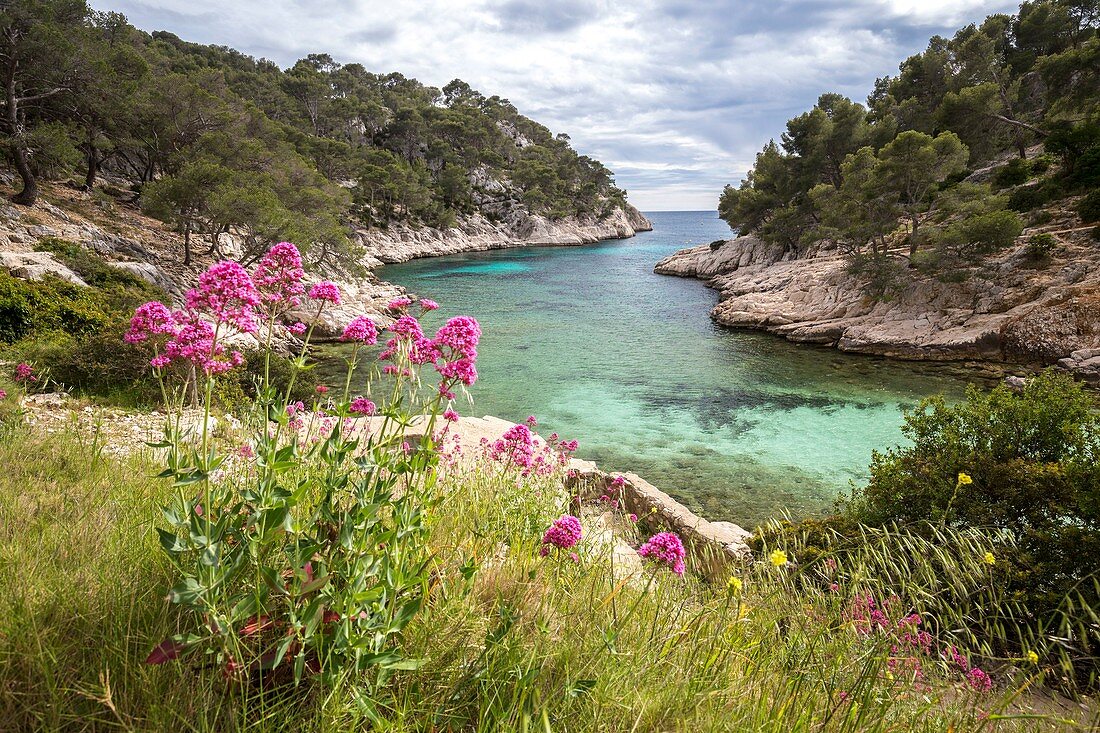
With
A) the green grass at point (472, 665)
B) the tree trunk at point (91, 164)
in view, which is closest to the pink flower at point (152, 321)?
the green grass at point (472, 665)

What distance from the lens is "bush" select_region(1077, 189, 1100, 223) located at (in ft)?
67.7

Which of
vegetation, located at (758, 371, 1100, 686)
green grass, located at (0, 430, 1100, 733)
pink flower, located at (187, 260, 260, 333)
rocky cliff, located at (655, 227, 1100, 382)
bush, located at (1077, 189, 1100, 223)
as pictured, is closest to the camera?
green grass, located at (0, 430, 1100, 733)

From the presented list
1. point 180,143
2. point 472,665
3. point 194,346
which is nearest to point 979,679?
point 472,665

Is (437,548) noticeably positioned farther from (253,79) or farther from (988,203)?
(253,79)

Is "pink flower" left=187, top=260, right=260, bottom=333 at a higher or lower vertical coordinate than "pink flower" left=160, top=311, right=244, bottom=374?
higher

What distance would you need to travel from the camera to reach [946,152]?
24969 mm

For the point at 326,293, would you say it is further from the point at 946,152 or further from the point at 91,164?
the point at 91,164

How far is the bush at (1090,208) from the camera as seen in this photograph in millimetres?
20641

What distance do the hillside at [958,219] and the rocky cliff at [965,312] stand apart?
6 cm

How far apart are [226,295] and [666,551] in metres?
2.65

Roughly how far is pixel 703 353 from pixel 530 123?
369 ft

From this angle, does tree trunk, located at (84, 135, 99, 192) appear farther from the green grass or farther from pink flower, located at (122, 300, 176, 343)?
pink flower, located at (122, 300, 176, 343)

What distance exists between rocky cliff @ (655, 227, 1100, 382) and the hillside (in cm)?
6

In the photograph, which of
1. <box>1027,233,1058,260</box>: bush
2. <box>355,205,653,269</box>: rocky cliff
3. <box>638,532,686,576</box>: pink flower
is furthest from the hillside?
<box>355,205,653,269</box>: rocky cliff
